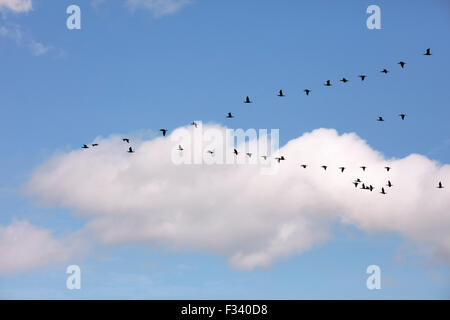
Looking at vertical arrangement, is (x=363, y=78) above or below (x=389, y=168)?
above
